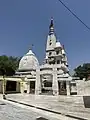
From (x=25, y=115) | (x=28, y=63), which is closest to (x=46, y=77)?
(x=28, y=63)

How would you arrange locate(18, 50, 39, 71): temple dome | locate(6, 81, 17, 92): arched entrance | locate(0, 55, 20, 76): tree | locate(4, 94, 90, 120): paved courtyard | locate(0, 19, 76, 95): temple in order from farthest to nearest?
1. locate(0, 55, 20, 76): tree
2. locate(18, 50, 39, 71): temple dome
3. locate(6, 81, 17, 92): arched entrance
4. locate(0, 19, 76, 95): temple
5. locate(4, 94, 90, 120): paved courtyard

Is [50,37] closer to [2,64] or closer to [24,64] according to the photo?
[24,64]

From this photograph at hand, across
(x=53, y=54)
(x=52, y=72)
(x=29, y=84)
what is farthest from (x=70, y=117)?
(x=53, y=54)

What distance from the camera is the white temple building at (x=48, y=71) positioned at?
2971 centimetres

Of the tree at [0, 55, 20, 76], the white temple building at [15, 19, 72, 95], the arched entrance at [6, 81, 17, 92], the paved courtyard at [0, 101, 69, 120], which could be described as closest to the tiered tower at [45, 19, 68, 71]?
the white temple building at [15, 19, 72, 95]

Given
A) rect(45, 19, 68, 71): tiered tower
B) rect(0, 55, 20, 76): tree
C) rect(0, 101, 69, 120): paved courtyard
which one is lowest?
rect(0, 101, 69, 120): paved courtyard

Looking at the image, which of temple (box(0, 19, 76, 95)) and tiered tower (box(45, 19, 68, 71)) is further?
tiered tower (box(45, 19, 68, 71))

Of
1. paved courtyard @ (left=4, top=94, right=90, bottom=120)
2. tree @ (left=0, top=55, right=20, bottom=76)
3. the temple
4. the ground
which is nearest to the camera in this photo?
the ground

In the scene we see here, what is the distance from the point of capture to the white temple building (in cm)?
2971

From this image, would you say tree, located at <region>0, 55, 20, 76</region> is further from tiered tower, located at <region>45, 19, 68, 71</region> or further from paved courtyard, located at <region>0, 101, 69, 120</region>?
paved courtyard, located at <region>0, 101, 69, 120</region>

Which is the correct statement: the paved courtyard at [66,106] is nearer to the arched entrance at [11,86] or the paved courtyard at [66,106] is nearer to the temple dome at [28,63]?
the arched entrance at [11,86]

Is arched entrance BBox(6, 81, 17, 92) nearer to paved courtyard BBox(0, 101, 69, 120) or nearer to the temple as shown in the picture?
the temple

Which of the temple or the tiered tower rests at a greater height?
the tiered tower

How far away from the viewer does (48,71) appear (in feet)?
94.9
